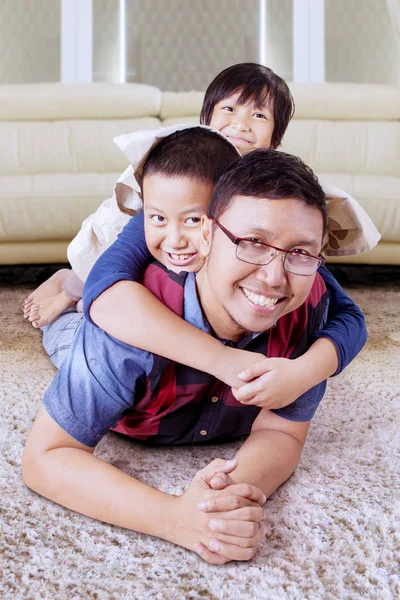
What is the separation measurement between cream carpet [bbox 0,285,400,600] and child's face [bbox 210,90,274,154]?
556mm

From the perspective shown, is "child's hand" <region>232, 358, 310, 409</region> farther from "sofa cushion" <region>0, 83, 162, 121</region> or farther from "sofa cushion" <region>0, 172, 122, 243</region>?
"sofa cushion" <region>0, 83, 162, 121</region>

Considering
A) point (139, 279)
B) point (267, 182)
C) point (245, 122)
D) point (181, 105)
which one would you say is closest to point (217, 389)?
point (139, 279)

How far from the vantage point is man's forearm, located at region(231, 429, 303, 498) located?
95 centimetres

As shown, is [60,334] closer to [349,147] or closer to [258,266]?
[258,266]

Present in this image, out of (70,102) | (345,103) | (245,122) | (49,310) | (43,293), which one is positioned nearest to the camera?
(245,122)

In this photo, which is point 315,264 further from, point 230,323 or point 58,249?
point 58,249

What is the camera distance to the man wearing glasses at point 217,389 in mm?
856

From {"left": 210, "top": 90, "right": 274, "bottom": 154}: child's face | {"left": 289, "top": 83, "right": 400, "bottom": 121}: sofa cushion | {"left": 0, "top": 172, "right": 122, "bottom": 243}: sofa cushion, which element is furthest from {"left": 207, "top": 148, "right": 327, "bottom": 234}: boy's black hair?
{"left": 289, "top": 83, "right": 400, "bottom": 121}: sofa cushion

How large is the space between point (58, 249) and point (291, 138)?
864 mm

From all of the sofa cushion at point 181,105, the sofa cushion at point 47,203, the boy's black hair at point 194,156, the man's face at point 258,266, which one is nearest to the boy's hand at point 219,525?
the man's face at point 258,266

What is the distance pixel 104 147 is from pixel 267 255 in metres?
1.53

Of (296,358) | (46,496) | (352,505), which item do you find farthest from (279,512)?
(46,496)

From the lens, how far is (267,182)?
2.91 ft

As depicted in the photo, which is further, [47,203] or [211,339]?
[47,203]
